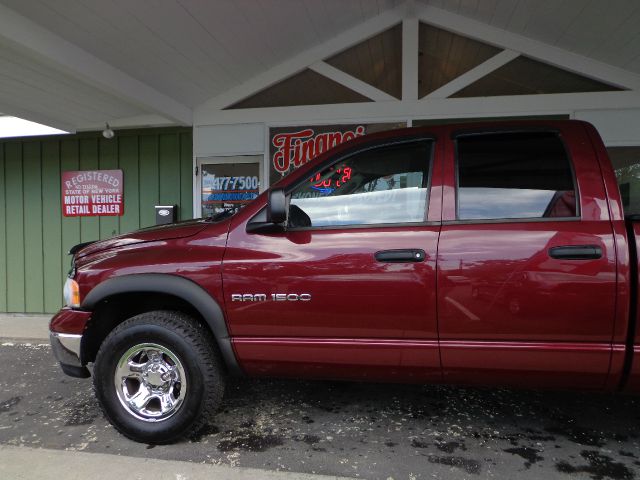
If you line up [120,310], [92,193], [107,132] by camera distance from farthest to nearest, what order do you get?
[92,193]
[107,132]
[120,310]

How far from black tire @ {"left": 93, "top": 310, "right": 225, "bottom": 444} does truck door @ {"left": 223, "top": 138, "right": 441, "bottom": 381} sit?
23 cm

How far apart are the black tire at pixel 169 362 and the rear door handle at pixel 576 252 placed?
2043 mm

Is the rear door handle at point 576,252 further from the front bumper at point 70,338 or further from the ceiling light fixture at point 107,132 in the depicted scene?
the ceiling light fixture at point 107,132

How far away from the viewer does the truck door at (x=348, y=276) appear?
96.8 inches

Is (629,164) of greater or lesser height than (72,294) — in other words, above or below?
above

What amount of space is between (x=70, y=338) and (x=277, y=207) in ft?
5.35

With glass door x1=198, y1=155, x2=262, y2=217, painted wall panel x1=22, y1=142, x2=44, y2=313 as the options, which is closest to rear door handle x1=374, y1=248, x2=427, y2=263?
Answer: glass door x1=198, y1=155, x2=262, y2=217

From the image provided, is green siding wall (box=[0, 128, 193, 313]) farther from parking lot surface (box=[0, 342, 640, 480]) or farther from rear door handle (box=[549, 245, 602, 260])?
rear door handle (box=[549, 245, 602, 260])

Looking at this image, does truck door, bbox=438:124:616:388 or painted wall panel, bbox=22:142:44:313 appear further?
painted wall panel, bbox=22:142:44:313

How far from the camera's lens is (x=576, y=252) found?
2.29 m

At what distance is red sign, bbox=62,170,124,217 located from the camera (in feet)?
21.3

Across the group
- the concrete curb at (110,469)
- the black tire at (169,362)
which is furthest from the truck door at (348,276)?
the concrete curb at (110,469)

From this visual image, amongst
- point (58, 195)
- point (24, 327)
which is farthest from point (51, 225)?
point (24, 327)

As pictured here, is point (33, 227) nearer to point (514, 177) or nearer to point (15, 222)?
point (15, 222)
